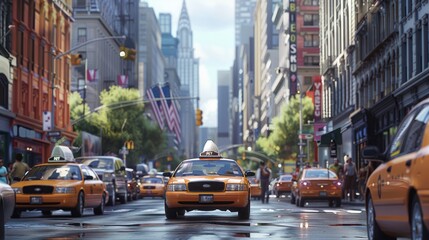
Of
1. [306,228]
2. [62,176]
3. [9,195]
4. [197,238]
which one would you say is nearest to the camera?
[9,195]

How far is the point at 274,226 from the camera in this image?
19453 mm

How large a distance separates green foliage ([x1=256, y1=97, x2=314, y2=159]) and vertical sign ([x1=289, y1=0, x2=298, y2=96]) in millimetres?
13437

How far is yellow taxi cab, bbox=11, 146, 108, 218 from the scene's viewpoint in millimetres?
24859

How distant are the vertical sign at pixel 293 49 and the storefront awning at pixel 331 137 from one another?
144ft

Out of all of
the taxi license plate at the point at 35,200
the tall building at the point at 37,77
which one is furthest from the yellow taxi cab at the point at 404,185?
the tall building at the point at 37,77

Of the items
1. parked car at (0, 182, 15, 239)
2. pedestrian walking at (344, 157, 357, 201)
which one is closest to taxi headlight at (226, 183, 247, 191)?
parked car at (0, 182, 15, 239)

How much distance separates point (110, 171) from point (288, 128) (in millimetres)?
66765

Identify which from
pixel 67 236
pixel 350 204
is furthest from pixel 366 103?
pixel 67 236

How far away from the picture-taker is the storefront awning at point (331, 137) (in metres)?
70.2

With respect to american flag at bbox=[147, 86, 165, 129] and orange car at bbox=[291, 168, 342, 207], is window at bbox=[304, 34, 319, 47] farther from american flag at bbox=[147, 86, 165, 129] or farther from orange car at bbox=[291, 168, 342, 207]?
orange car at bbox=[291, 168, 342, 207]

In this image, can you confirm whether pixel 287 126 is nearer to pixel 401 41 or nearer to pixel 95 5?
pixel 95 5

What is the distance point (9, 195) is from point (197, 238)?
2.95m

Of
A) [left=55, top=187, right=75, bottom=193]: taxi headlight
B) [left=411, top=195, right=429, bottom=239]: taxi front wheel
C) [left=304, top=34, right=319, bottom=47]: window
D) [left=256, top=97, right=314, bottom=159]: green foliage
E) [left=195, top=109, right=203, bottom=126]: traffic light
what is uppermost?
[left=304, top=34, right=319, bottom=47]: window

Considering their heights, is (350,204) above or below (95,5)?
below
